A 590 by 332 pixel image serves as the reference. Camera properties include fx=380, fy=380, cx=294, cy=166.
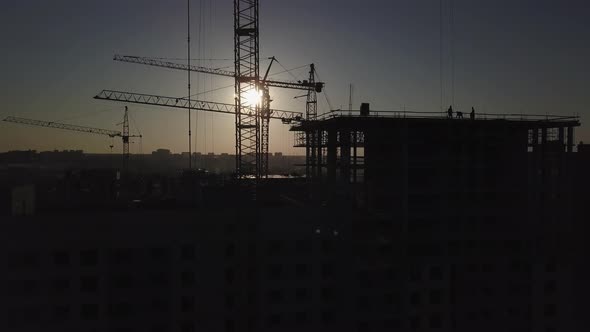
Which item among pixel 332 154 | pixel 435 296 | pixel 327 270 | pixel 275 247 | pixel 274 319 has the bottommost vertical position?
pixel 274 319

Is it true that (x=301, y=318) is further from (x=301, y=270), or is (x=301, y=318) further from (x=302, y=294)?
(x=301, y=270)

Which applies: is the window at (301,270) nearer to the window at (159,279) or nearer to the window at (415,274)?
the window at (415,274)

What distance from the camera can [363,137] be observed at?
22.5 metres

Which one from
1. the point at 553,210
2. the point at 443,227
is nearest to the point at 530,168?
the point at 553,210

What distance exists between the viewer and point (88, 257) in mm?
19891

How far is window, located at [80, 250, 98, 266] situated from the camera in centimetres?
1986

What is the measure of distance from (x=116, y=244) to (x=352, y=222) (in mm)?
12843

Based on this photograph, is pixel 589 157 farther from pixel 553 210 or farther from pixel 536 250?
pixel 536 250

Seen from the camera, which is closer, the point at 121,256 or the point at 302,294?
the point at 121,256

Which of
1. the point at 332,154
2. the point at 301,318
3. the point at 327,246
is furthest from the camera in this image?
the point at 332,154

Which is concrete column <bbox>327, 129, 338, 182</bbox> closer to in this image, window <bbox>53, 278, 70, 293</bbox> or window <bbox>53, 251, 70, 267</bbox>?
window <bbox>53, 251, 70, 267</bbox>

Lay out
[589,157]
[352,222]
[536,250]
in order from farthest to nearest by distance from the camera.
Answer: [589,157], [536,250], [352,222]

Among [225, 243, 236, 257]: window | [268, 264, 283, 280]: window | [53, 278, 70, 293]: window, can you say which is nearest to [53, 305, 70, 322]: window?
[53, 278, 70, 293]: window

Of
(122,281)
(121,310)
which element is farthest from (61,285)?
(121,310)
